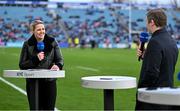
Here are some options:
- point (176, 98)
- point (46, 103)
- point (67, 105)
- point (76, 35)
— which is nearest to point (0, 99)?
point (67, 105)

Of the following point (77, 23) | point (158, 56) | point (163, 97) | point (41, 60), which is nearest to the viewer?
point (163, 97)

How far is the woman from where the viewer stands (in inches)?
298

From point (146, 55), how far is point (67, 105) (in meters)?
6.03

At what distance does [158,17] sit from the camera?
6.04 metres

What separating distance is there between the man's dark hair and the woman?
6.87 ft

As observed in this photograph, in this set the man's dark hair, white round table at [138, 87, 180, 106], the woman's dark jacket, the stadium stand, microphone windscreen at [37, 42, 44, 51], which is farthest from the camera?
the stadium stand

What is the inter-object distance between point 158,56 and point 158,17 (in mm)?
486

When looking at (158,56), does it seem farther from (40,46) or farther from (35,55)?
(35,55)

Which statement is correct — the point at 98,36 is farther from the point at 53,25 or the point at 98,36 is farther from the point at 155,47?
the point at 155,47

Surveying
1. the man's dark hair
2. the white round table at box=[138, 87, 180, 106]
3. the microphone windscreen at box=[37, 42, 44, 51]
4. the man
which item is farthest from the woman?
the white round table at box=[138, 87, 180, 106]

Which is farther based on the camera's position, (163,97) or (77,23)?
(77,23)

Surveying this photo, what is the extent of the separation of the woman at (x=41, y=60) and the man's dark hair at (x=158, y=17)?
6.87 feet

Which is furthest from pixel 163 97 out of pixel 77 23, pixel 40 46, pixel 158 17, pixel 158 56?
pixel 77 23

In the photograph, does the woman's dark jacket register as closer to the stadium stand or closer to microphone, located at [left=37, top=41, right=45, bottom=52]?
microphone, located at [left=37, top=41, right=45, bottom=52]
